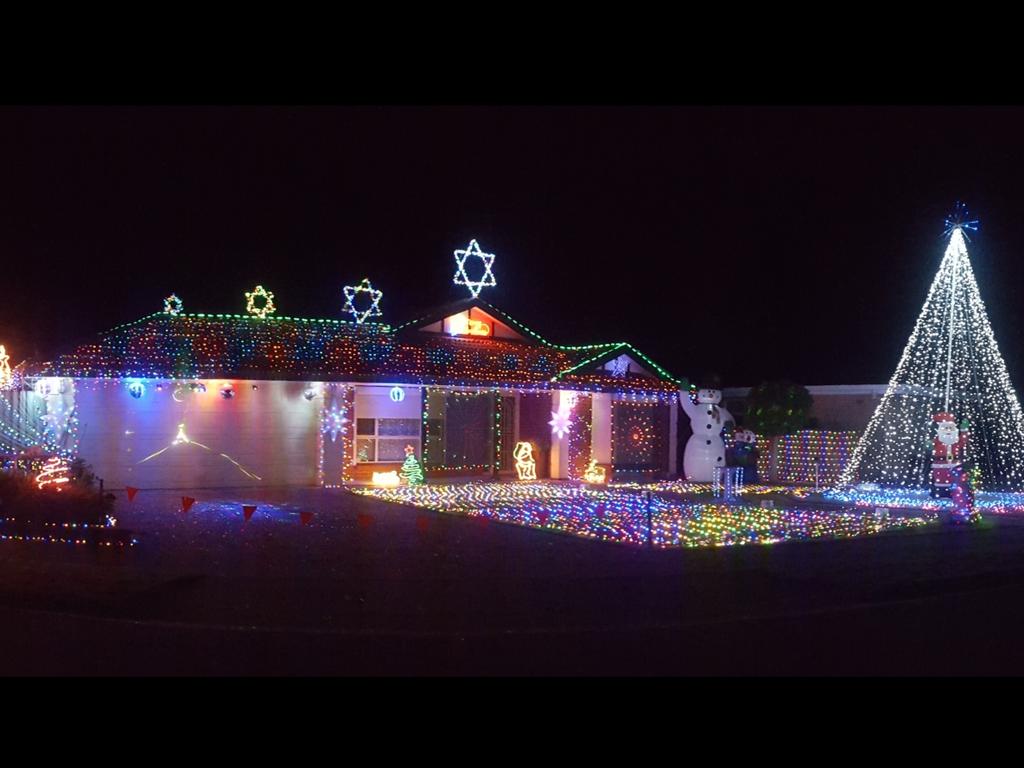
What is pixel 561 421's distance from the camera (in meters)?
24.5

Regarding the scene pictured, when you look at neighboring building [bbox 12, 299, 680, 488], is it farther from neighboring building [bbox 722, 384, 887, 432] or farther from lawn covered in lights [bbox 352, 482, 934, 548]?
neighboring building [bbox 722, 384, 887, 432]

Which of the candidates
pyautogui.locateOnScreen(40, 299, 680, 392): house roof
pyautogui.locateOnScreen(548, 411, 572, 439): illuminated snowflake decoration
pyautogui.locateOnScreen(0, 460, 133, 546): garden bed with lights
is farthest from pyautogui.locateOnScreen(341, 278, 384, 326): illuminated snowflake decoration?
pyautogui.locateOnScreen(0, 460, 133, 546): garden bed with lights

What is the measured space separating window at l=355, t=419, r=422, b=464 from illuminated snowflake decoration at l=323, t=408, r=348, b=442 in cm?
195

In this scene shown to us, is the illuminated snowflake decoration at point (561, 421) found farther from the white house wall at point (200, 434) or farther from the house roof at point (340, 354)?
the white house wall at point (200, 434)

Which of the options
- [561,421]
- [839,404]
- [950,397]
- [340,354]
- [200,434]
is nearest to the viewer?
[200,434]

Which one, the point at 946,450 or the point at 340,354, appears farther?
the point at 340,354

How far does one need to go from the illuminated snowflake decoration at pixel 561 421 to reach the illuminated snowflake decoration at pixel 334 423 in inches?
217

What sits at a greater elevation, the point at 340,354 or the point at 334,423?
the point at 340,354

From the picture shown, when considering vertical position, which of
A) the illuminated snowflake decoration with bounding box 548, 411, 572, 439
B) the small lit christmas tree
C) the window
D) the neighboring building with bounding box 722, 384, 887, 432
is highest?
the neighboring building with bounding box 722, 384, 887, 432

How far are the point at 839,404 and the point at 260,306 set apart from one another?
16.4 metres

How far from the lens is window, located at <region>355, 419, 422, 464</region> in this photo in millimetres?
23688

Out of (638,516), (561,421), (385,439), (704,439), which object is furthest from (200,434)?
(704,439)

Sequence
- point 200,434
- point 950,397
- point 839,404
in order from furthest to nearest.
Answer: point 839,404, point 950,397, point 200,434

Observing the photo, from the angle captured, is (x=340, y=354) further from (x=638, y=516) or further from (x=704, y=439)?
(x=704, y=439)
